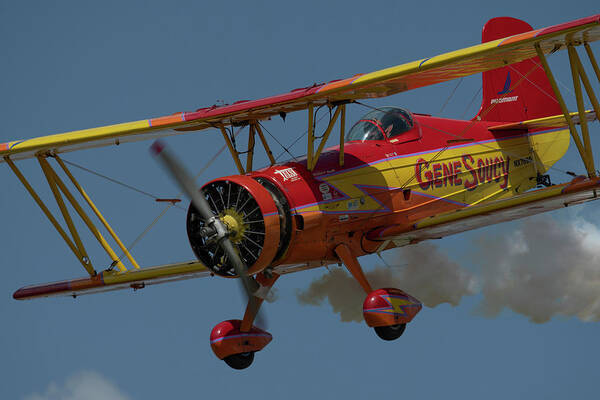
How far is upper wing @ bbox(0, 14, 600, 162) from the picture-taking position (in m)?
13.6

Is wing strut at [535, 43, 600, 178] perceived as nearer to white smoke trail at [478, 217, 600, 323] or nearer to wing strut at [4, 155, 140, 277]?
white smoke trail at [478, 217, 600, 323]

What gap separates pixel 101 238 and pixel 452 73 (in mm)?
6733

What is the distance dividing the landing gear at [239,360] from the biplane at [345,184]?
2 cm

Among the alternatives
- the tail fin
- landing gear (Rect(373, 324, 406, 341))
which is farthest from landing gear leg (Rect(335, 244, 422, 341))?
the tail fin

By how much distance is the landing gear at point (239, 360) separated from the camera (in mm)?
15630

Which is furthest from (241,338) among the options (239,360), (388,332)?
(388,332)

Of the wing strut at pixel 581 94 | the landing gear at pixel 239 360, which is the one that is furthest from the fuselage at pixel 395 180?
the wing strut at pixel 581 94

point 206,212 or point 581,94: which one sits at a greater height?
point 581,94

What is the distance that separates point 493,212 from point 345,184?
226 centimetres

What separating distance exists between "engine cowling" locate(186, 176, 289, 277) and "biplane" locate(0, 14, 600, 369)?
0.07 ft

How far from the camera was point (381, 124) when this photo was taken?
53.8 ft

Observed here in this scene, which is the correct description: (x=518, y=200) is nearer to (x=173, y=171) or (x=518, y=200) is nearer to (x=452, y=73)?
(x=452, y=73)

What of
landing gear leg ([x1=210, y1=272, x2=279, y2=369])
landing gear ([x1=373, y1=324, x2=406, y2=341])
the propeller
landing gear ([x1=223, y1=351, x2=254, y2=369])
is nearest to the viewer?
the propeller

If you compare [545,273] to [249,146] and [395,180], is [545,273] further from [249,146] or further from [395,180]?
[249,146]
